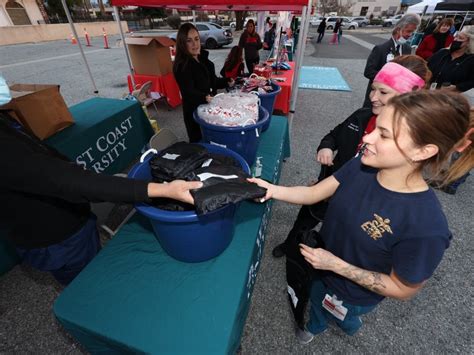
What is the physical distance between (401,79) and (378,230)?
92 cm

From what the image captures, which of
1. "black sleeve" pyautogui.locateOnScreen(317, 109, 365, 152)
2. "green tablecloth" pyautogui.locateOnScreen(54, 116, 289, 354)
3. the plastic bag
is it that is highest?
the plastic bag

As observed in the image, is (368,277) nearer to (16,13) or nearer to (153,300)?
(153,300)

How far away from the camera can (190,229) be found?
3.47 ft

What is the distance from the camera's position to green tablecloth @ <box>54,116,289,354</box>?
1009 mm

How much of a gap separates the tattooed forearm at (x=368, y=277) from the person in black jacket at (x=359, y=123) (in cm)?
31

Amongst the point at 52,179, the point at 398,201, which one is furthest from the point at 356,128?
the point at 52,179

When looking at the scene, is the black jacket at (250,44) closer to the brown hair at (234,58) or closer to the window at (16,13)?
the brown hair at (234,58)

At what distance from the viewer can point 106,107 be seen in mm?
3340

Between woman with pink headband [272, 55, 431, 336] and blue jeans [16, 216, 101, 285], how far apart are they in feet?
4.07

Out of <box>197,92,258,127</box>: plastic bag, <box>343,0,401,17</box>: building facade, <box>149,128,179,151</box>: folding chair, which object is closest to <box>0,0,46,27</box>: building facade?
<box>149,128,179,151</box>: folding chair

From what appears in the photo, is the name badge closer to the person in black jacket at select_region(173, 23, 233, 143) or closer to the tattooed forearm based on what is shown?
the tattooed forearm

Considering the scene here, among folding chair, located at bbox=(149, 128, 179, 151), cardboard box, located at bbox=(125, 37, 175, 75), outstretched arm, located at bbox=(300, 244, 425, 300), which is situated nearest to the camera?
outstretched arm, located at bbox=(300, 244, 425, 300)

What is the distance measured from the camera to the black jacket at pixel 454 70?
140 inches

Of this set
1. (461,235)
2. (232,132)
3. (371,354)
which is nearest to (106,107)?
(232,132)
